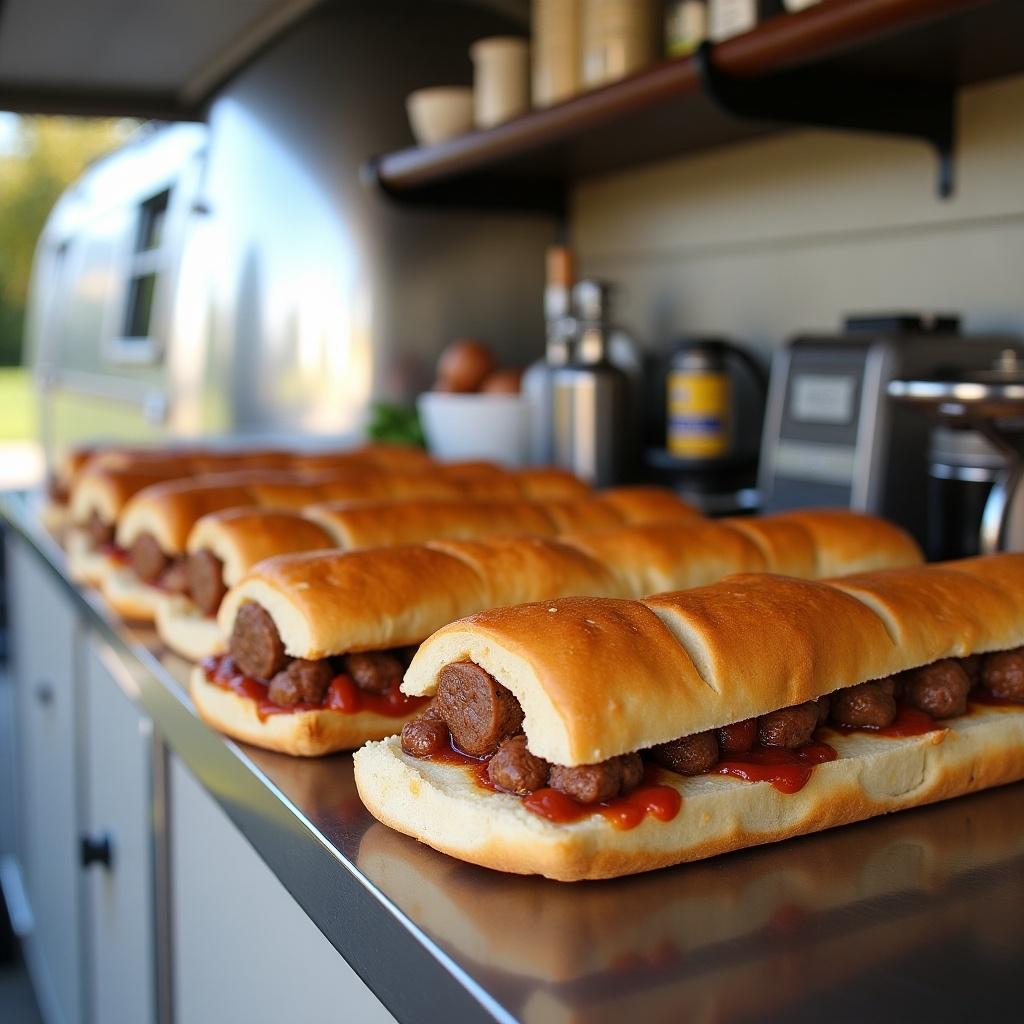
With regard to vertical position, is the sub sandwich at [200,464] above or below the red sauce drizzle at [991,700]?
above

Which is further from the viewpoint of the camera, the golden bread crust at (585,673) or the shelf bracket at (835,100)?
the shelf bracket at (835,100)

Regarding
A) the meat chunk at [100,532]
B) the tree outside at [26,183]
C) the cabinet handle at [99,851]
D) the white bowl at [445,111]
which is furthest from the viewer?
the tree outside at [26,183]

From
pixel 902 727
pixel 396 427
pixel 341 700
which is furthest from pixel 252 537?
pixel 396 427

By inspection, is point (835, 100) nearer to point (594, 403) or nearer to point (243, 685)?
point (594, 403)

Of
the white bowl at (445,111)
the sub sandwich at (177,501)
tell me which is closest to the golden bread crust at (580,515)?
the sub sandwich at (177,501)

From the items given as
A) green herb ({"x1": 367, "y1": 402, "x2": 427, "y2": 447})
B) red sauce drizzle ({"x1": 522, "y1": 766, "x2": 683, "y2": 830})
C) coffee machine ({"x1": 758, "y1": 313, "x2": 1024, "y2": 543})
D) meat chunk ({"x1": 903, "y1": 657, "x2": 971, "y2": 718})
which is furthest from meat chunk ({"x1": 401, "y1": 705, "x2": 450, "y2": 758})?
green herb ({"x1": 367, "y1": 402, "x2": 427, "y2": 447})

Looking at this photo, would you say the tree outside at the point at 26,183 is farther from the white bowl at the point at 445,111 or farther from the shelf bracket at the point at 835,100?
the shelf bracket at the point at 835,100

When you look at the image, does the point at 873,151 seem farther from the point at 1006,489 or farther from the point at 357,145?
the point at 357,145

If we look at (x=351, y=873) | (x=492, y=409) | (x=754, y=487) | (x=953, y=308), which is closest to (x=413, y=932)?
(x=351, y=873)
